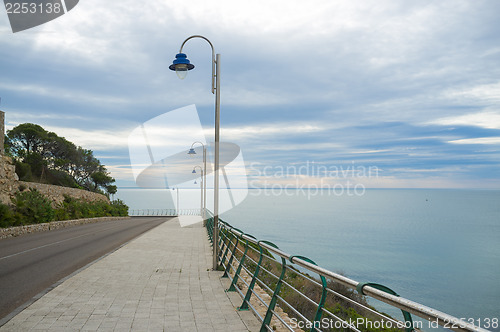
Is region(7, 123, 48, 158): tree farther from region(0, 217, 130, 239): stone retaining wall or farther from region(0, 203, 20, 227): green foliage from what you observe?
region(0, 203, 20, 227): green foliage

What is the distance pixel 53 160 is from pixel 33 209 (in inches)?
1701

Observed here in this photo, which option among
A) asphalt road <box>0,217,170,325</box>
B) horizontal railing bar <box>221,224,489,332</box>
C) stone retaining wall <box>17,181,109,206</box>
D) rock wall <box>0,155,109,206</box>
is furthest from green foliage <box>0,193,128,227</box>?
horizontal railing bar <box>221,224,489,332</box>

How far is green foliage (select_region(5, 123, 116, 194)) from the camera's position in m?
60.2

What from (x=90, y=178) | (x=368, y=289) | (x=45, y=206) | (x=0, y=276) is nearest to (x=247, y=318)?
(x=368, y=289)

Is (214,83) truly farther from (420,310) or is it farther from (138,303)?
(420,310)

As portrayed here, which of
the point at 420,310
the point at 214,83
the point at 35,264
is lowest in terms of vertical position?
the point at 35,264

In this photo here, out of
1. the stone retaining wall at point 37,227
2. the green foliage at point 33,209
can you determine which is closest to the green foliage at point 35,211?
the green foliage at point 33,209

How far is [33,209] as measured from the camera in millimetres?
27844

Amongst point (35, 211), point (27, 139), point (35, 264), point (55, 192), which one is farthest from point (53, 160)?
point (35, 264)

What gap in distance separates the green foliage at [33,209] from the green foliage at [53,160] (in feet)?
72.2

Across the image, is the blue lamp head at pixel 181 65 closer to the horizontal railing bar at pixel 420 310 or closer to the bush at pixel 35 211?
the horizontal railing bar at pixel 420 310

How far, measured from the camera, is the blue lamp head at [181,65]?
456 inches

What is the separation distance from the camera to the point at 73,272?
1141cm

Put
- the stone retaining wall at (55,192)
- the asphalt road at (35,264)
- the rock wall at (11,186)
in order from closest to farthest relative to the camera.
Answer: the asphalt road at (35,264), the rock wall at (11,186), the stone retaining wall at (55,192)
